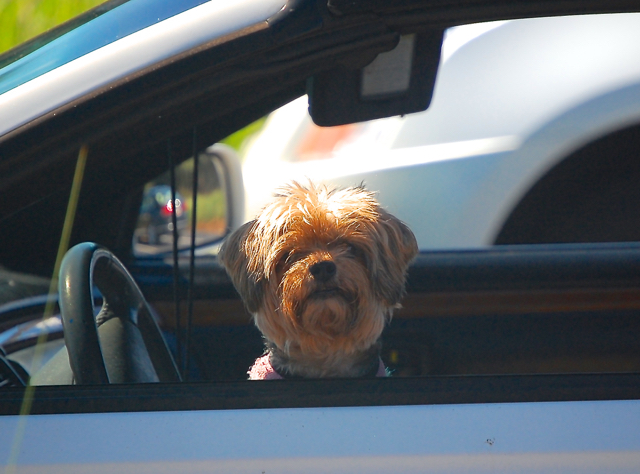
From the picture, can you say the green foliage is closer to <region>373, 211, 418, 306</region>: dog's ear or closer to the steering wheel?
<region>373, 211, 418, 306</region>: dog's ear

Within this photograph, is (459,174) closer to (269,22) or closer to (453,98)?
(453,98)

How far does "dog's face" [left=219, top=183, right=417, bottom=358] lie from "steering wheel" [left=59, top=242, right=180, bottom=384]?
0.36 metres

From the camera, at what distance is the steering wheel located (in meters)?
1.65

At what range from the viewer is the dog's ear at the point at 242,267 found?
8.00 feet

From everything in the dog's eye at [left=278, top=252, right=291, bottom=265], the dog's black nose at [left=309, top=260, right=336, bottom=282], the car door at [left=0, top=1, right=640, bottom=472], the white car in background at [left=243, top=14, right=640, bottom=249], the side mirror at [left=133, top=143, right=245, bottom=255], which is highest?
the white car in background at [left=243, top=14, right=640, bottom=249]

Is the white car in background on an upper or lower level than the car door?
upper

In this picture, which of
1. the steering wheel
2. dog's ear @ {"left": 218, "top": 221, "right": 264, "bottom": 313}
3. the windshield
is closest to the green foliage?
dog's ear @ {"left": 218, "top": 221, "right": 264, "bottom": 313}

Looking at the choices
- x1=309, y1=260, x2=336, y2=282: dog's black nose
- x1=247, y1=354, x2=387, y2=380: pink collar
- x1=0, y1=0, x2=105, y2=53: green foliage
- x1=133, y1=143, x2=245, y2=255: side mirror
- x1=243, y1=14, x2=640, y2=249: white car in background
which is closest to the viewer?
x1=247, y1=354, x2=387, y2=380: pink collar

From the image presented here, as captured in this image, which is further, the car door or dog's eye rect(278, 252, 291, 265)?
dog's eye rect(278, 252, 291, 265)

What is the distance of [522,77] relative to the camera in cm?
487

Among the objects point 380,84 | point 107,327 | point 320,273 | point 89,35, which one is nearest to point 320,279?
point 320,273

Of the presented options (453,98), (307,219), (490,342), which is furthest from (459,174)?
(307,219)

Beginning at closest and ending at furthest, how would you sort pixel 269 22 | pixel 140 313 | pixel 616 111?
pixel 269 22
pixel 140 313
pixel 616 111

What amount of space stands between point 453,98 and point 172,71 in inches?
151
